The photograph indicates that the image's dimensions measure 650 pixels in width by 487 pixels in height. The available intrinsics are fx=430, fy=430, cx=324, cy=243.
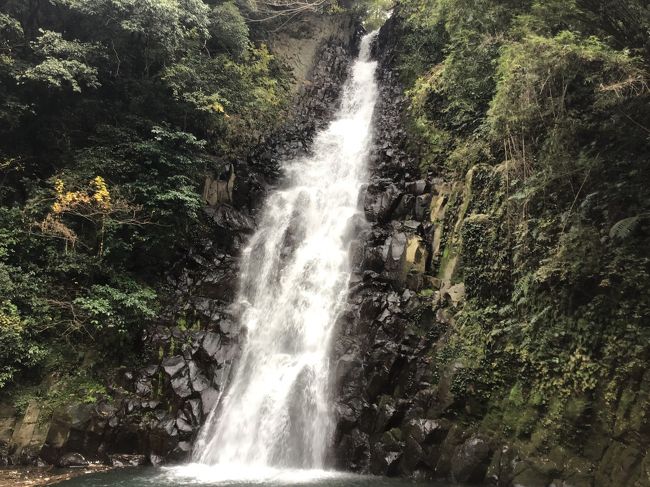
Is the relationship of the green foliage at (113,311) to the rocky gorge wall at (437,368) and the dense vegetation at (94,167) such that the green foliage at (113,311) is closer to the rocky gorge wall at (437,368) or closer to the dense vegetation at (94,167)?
the dense vegetation at (94,167)

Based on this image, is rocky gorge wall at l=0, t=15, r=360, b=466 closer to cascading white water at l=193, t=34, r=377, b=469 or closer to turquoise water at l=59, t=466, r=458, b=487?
cascading white water at l=193, t=34, r=377, b=469

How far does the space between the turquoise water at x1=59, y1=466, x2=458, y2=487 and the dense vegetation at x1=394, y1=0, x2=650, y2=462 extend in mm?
2722

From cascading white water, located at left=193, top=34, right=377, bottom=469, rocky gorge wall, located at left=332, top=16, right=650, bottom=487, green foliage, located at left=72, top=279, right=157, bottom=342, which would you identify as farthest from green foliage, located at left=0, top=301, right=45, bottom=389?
rocky gorge wall, located at left=332, top=16, right=650, bottom=487

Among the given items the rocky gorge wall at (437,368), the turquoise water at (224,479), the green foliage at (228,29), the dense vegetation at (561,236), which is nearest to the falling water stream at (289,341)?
the turquoise water at (224,479)

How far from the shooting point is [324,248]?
624 inches

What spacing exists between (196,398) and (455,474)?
701 centimetres

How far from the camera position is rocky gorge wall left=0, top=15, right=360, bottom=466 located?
35.4 feet

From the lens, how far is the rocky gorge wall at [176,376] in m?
10.8

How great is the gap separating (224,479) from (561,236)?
30.2ft

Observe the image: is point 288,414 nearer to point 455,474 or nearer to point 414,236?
point 455,474

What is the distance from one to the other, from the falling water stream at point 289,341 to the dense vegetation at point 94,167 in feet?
10.5

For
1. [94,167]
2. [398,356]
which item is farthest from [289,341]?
[94,167]

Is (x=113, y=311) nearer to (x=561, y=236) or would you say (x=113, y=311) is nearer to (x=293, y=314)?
(x=293, y=314)

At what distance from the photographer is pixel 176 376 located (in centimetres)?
1232
